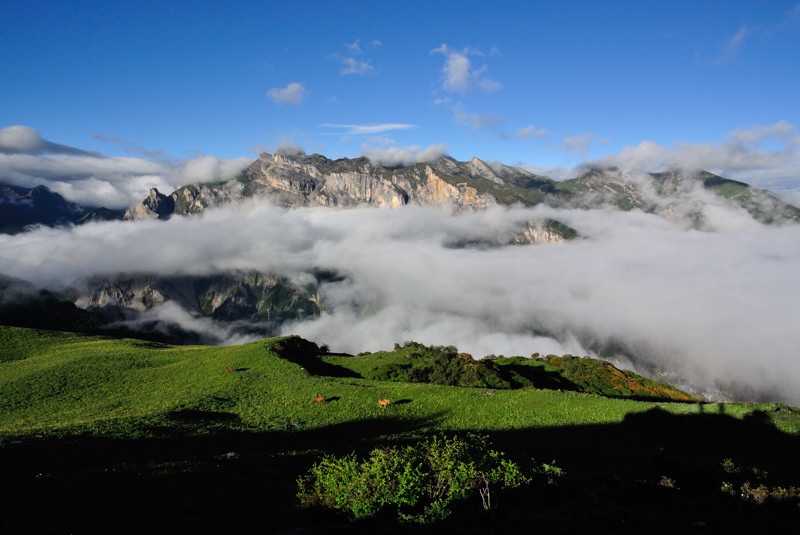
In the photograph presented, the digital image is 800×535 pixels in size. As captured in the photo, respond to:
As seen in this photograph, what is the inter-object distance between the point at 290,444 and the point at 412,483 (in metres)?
18.4

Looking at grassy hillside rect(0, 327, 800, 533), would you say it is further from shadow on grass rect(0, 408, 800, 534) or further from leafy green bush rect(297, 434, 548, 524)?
leafy green bush rect(297, 434, 548, 524)

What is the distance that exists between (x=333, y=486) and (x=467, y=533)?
466 centimetres

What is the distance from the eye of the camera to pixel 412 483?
1340 cm

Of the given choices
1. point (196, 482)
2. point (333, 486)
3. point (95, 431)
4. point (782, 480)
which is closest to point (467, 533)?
point (333, 486)

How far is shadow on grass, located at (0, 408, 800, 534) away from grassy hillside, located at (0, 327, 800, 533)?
90mm

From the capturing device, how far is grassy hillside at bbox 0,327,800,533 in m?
14.8

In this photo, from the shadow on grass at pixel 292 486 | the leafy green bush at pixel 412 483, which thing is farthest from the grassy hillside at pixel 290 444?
the leafy green bush at pixel 412 483

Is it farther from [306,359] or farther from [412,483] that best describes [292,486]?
[306,359]

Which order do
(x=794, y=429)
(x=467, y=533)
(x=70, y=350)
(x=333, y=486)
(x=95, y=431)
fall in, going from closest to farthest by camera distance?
(x=467, y=533) < (x=333, y=486) < (x=95, y=431) < (x=794, y=429) < (x=70, y=350)

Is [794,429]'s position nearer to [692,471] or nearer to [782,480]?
[782,480]

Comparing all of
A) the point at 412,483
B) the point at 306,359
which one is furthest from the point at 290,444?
the point at 306,359

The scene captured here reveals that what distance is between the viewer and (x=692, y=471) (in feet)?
63.4

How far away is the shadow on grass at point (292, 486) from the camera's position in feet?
45.8

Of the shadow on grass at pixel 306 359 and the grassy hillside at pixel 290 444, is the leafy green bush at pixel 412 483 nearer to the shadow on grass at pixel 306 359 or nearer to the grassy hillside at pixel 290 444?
the grassy hillside at pixel 290 444
